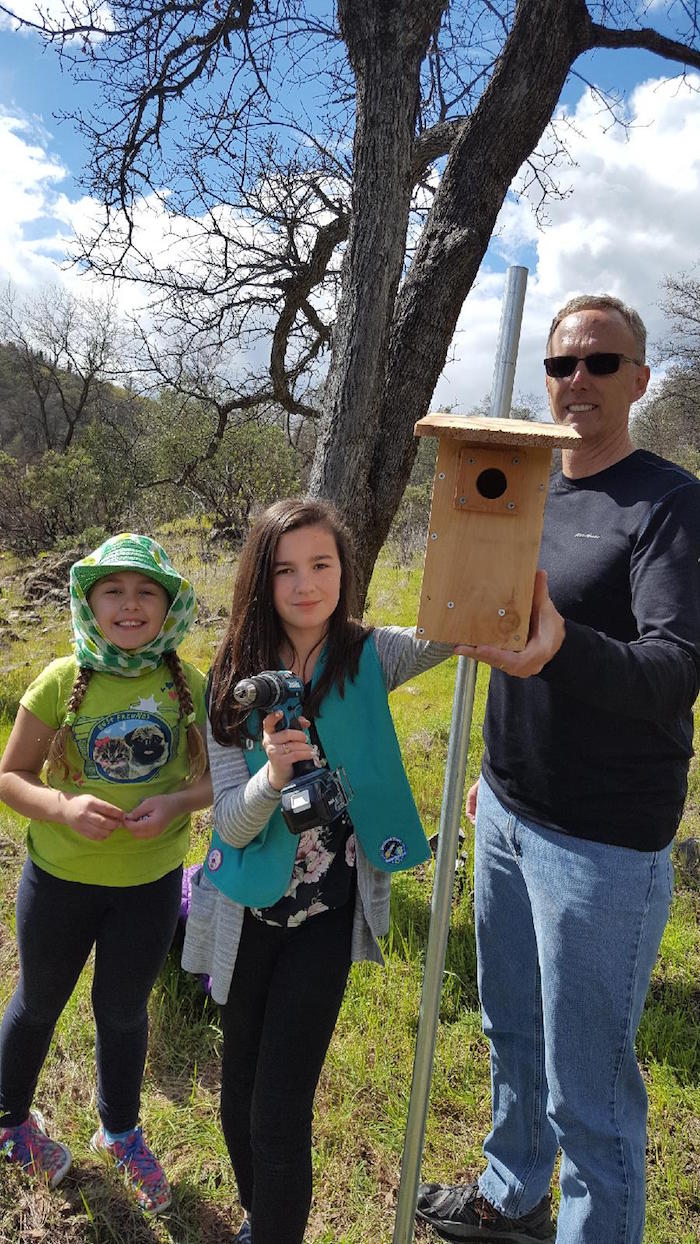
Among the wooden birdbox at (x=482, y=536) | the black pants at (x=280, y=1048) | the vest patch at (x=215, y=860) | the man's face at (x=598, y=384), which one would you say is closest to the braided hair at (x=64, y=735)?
the vest patch at (x=215, y=860)

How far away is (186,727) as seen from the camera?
83.0 inches

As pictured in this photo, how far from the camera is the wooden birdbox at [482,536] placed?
142 cm

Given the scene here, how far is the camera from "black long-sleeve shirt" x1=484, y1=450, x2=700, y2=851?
4.40 feet

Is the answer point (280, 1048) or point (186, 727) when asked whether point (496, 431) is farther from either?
point (280, 1048)

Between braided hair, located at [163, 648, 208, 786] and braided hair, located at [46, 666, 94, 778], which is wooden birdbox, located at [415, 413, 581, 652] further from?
braided hair, located at [46, 666, 94, 778]

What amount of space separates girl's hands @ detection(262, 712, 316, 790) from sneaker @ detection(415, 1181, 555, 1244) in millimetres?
1490

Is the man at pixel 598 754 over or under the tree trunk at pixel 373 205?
under

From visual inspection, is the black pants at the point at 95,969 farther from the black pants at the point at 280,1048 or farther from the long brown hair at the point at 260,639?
the long brown hair at the point at 260,639

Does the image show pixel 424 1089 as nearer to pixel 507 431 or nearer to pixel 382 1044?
pixel 382 1044

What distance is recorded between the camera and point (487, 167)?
3.16m

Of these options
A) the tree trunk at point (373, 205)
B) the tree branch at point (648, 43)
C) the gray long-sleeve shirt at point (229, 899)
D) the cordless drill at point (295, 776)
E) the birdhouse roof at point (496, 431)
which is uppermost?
the tree branch at point (648, 43)

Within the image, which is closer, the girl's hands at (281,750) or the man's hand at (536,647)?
the man's hand at (536,647)

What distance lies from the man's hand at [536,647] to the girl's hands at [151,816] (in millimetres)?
1024

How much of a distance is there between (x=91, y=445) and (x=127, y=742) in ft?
52.0
